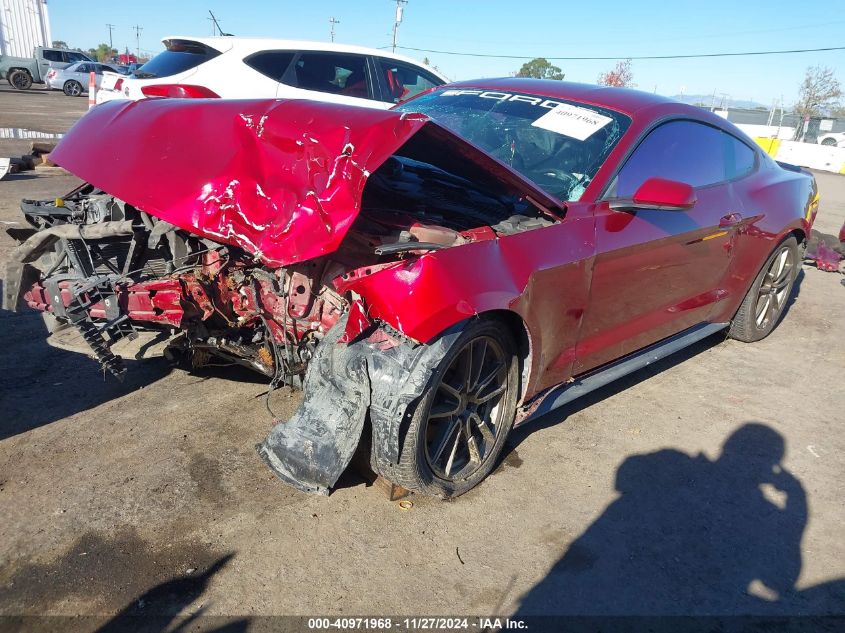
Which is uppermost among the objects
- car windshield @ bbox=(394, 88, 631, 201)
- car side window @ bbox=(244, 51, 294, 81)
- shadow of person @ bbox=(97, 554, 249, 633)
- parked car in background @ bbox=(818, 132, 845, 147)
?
car side window @ bbox=(244, 51, 294, 81)

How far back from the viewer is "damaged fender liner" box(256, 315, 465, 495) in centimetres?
246

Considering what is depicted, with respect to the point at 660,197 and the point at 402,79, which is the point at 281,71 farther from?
the point at 660,197

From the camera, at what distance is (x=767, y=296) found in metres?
4.99

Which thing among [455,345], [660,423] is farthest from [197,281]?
[660,423]

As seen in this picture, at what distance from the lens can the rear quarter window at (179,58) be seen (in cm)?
750

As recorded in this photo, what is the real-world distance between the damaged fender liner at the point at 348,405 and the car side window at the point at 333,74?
19.7 ft

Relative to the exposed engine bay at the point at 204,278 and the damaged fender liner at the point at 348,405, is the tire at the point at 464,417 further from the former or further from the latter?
the exposed engine bay at the point at 204,278

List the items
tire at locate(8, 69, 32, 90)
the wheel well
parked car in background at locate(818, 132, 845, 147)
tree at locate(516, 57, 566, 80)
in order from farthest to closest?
tree at locate(516, 57, 566, 80), tire at locate(8, 69, 32, 90), parked car in background at locate(818, 132, 845, 147), the wheel well

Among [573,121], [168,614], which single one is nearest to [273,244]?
[168,614]

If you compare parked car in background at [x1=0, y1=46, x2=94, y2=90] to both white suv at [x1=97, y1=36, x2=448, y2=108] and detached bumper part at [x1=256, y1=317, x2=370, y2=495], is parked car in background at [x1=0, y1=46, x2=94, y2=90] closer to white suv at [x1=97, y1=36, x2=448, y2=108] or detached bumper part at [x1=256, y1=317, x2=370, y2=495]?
white suv at [x1=97, y1=36, x2=448, y2=108]

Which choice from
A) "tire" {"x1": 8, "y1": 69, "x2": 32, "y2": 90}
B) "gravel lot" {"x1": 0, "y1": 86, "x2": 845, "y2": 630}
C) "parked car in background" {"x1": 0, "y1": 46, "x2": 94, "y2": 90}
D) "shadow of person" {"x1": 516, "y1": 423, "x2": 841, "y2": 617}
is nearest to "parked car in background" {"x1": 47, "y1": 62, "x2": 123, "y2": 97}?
"parked car in background" {"x1": 0, "y1": 46, "x2": 94, "y2": 90}

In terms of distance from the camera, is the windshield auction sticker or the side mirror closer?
the side mirror

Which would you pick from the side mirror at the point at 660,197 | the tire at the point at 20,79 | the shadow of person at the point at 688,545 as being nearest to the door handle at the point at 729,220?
the side mirror at the point at 660,197

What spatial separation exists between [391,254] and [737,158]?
9.41 feet
